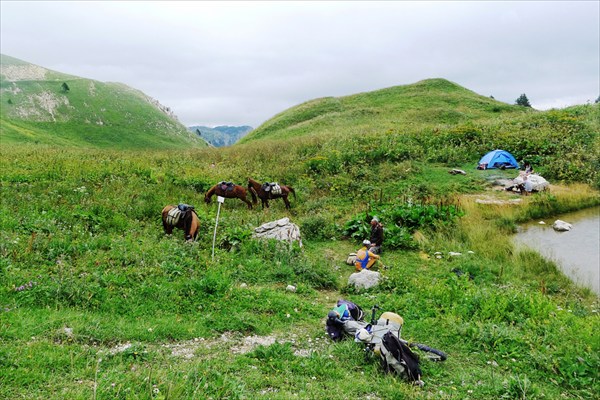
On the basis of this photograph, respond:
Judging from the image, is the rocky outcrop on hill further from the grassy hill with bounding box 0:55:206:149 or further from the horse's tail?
the grassy hill with bounding box 0:55:206:149

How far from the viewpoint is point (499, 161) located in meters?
21.9

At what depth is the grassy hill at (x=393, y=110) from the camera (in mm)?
39469

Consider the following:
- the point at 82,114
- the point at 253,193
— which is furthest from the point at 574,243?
the point at 82,114

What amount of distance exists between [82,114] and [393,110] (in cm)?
8911

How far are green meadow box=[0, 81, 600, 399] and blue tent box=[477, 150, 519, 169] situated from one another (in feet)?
12.9

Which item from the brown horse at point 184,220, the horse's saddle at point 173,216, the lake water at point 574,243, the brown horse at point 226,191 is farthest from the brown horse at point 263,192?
the lake water at point 574,243

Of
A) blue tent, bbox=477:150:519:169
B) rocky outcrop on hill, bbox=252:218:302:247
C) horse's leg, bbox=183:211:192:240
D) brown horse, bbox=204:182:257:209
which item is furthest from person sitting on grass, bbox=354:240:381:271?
blue tent, bbox=477:150:519:169

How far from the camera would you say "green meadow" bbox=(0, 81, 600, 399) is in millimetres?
5047

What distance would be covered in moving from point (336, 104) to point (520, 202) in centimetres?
4221

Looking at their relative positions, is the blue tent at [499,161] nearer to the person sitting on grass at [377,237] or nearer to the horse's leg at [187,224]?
the person sitting on grass at [377,237]

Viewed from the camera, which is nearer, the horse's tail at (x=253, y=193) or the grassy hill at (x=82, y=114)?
the horse's tail at (x=253, y=193)

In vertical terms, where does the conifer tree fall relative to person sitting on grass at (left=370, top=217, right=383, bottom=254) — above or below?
above

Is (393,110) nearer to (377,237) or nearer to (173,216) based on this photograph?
(377,237)

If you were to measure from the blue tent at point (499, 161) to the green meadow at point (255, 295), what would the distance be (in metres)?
3.92
